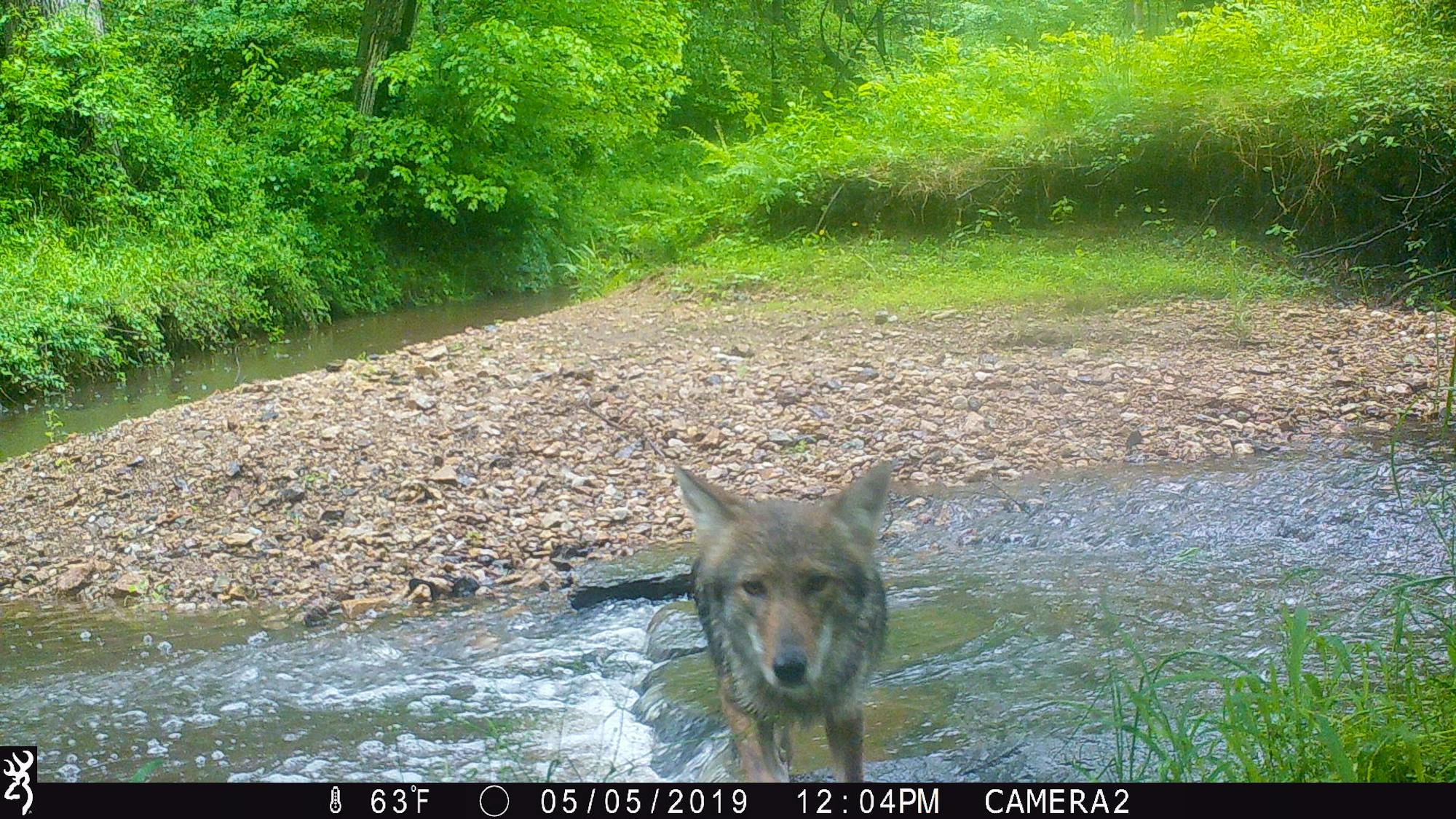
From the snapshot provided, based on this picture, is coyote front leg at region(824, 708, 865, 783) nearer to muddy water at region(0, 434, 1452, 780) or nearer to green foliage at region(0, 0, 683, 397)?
muddy water at region(0, 434, 1452, 780)

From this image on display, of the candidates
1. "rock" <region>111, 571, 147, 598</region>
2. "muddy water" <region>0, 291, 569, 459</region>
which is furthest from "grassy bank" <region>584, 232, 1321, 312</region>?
"rock" <region>111, 571, 147, 598</region>

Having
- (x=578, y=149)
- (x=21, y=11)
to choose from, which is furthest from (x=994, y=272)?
(x=21, y=11)

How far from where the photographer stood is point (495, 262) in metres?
24.7

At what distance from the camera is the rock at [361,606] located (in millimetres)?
7137

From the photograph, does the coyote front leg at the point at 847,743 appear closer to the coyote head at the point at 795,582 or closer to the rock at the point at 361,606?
the coyote head at the point at 795,582

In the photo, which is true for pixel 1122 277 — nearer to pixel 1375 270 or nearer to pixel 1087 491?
pixel 1375 270

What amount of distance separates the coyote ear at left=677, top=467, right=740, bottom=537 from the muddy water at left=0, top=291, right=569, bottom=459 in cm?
1012

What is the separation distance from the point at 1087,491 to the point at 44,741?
20.4ft

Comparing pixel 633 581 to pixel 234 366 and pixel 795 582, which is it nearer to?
pixel 795 582

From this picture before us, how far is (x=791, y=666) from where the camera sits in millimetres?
3752

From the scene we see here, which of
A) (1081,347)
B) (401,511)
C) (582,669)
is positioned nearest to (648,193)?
(1081,347)

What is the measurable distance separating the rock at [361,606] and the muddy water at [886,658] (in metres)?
0.22

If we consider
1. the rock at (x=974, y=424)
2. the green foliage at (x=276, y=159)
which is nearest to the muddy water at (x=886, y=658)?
the rock at (x=974, y=424)
